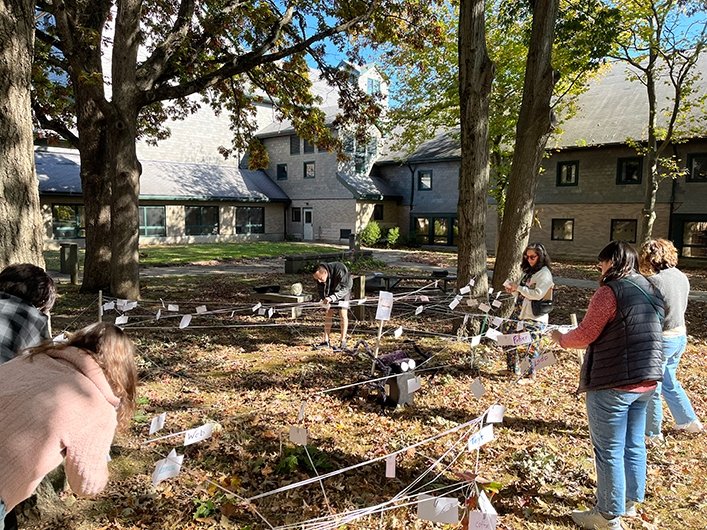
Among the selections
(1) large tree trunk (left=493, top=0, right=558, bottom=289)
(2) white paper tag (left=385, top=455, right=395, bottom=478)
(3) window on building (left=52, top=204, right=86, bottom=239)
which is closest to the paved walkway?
(1) large tree trunk (left=493, top=0, right=558, bottom=289)

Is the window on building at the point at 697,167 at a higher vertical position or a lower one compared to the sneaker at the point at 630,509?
higher

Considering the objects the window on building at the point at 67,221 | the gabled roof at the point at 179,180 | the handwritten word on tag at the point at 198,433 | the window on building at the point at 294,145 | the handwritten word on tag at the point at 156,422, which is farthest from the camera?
the window on building at the point at 294,145

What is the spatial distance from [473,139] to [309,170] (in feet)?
93.7

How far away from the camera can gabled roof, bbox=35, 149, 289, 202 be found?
27328 millimetres

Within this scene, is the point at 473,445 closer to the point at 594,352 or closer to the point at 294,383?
the point at 594,352

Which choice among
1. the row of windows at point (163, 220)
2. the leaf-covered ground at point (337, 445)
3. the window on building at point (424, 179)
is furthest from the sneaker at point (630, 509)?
the window on building at point (424, 179)

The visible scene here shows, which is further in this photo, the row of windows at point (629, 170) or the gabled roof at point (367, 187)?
the gabled roof at point (367, 187)

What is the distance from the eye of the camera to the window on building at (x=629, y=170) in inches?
958

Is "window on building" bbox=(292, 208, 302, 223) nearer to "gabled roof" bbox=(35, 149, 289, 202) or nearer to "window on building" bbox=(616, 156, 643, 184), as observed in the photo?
"gabled roof" bbox=(35, 149, 289, 202)

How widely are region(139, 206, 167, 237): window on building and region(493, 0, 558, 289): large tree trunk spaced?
2656cm

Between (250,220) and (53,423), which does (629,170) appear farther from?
(53,423)

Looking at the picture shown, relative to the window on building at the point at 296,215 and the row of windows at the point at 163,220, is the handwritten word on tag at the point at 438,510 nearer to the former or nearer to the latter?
the row of windows at the point at 163,220

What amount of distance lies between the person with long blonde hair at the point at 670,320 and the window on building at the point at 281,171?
34.4 m

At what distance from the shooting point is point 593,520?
3629mm
